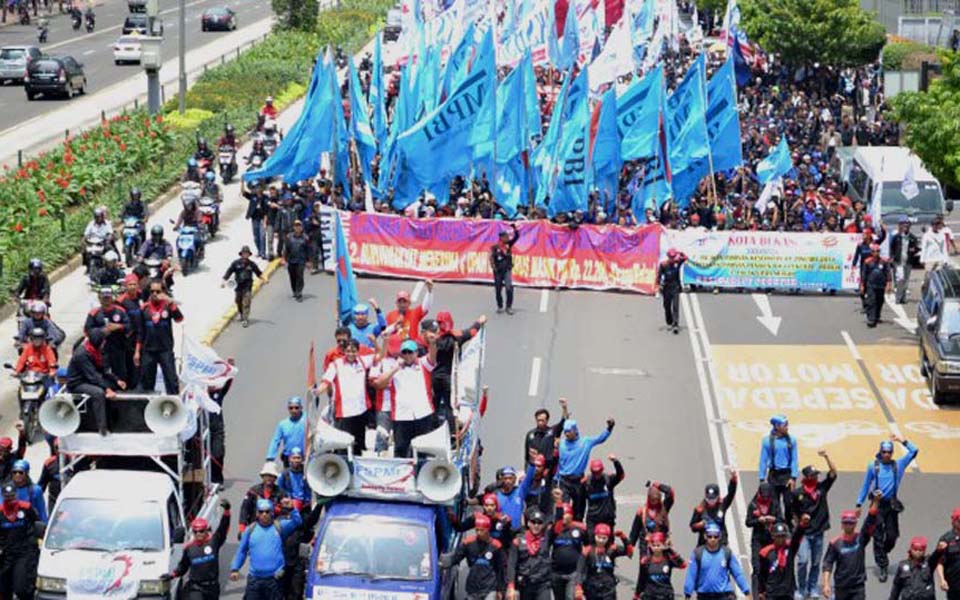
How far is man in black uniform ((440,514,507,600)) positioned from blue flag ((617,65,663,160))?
20.0 m

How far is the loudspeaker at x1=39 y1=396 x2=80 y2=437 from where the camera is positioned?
20469 mm

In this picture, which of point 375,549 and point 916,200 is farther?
point 916,200

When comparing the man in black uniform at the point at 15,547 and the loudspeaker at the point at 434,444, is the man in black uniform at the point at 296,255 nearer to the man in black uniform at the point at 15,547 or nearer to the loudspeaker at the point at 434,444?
the loudspeaker at the point at 434,444

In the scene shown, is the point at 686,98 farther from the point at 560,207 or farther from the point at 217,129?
the point at 217,129

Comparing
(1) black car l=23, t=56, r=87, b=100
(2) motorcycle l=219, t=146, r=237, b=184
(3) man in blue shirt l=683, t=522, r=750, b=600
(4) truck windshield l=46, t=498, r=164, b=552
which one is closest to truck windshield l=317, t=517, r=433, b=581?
(4) truck windshield l=46, t=498, r=164, b=552

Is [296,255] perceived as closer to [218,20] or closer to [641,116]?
[641,116]

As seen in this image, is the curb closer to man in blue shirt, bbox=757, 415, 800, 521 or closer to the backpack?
man in blue shirt, bbox=757, 415, 800, 521

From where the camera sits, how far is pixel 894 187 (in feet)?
136

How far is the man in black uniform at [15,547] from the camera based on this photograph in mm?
20250

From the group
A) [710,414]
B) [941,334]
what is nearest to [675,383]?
[710,414]

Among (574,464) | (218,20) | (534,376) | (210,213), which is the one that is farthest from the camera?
(218,20)

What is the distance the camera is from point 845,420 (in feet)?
94.6

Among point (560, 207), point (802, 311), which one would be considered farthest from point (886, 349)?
point (560, 207)

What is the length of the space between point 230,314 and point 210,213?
7.02m
